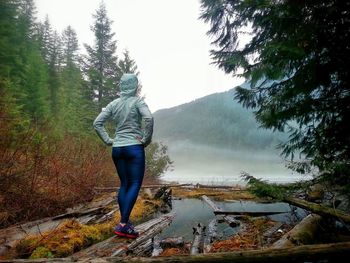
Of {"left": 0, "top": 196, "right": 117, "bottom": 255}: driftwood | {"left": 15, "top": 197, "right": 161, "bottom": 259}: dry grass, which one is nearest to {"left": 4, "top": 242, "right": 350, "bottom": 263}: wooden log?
{"left": 15, "top": 197, "right": 161, "bottom": 259}: dry grass

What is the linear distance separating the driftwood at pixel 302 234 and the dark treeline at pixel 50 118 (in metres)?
4.91

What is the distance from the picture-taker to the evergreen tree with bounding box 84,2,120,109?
29.1 meters

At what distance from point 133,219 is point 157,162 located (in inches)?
827

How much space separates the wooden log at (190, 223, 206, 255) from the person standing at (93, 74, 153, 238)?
93 centimetres

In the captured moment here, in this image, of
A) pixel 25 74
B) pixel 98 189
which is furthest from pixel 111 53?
pixel 98 189

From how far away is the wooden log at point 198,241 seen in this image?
4428 millimetres

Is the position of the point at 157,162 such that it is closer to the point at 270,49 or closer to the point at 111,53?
the point at 111,53

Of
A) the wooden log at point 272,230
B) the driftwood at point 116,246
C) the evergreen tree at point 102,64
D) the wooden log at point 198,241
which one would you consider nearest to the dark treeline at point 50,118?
the evergreen tree at point 102,64

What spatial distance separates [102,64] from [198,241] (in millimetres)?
28612

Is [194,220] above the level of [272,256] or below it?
below

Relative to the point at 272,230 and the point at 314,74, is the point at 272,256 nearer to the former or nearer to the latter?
the point at 272,230

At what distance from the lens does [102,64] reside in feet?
102

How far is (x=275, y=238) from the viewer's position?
500 centimetres

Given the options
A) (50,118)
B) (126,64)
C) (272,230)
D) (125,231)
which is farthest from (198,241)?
(126,64)
